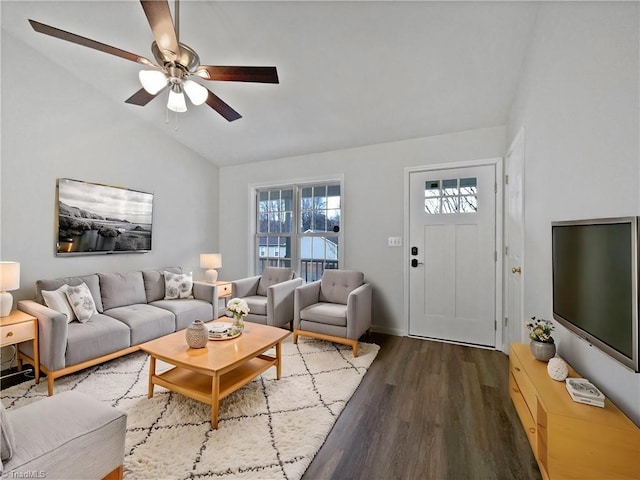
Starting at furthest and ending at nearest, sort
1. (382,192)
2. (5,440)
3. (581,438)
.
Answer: (382,192)
(581,438)
(5,440)

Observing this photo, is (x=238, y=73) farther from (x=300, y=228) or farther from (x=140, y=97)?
(x=300, y=228)

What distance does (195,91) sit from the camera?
6.79 feet

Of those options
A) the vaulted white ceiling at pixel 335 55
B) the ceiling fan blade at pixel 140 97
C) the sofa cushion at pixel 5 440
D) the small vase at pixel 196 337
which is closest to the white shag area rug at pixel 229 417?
the small vase at pixel 196 337

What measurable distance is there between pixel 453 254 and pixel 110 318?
3.73 m

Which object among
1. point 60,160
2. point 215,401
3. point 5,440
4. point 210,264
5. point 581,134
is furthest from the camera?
point 210,264

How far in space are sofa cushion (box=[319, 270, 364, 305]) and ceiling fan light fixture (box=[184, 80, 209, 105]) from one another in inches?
94.0

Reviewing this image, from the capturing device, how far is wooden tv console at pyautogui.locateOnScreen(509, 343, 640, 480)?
1.07 meters

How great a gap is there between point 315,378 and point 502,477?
139 cm

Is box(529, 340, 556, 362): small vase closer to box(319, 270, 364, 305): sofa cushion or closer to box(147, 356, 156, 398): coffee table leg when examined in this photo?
box(319, 270, 364, 305): sofa cushion

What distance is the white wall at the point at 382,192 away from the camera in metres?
3.34

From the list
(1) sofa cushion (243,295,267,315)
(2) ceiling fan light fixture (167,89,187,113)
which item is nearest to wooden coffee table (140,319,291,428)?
(1) sofa cushion (243,295,267,315)

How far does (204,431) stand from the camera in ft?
5.76

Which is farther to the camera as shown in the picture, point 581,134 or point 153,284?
point 153,284

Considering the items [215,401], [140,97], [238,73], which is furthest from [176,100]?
[215,401]
